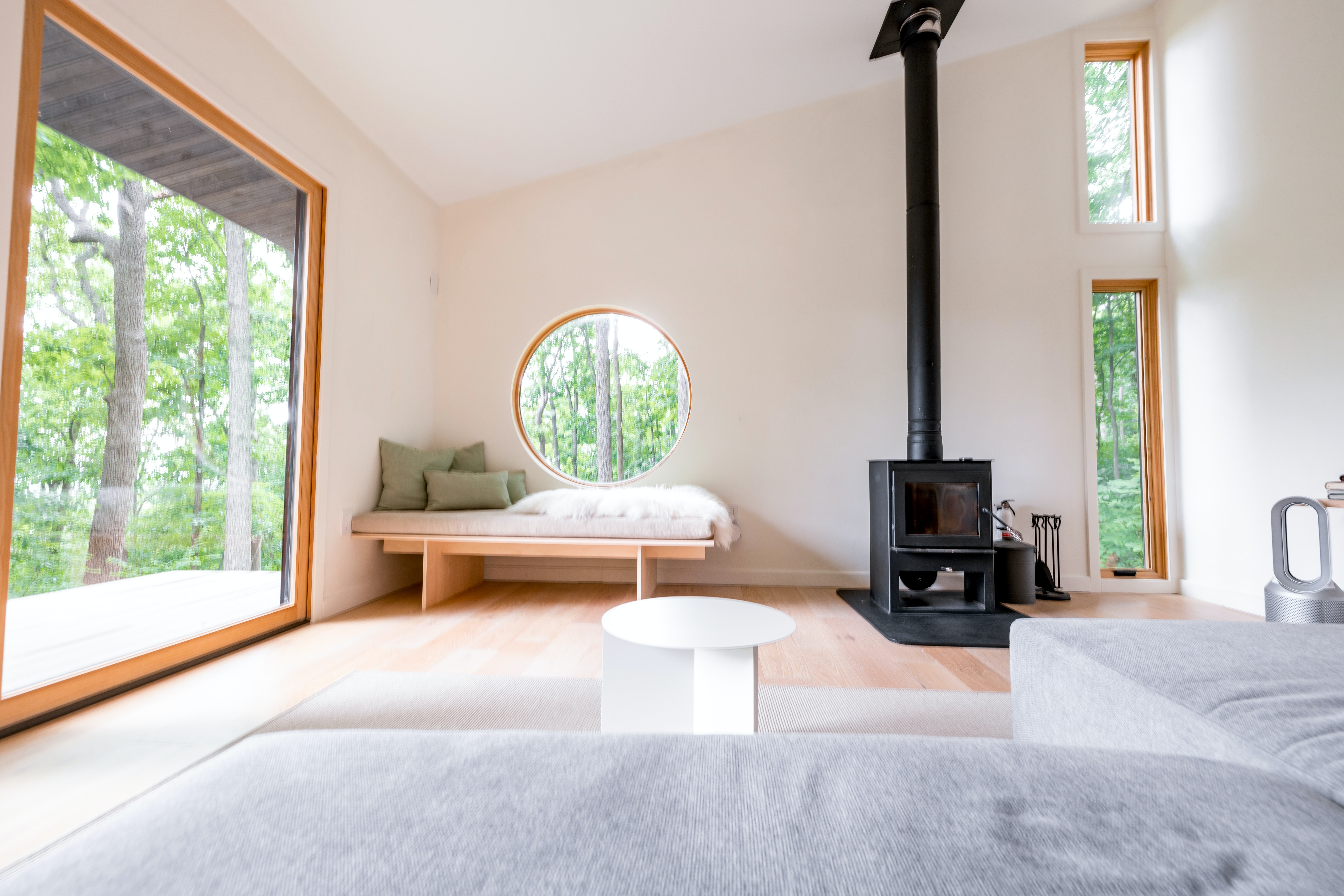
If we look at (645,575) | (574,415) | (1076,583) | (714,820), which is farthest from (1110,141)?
(714,820)

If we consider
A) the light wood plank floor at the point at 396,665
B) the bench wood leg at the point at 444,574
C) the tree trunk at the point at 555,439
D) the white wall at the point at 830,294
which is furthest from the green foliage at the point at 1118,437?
the bench wood leg at the point at 444,574

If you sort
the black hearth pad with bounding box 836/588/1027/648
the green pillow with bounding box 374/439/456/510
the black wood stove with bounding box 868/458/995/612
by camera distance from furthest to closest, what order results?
the green pillow with bounding box 374/439/456/510 < the black wood stove with bounding box 868/458/995/612 < the black hearth pad with bounding box 836/588/1027/648

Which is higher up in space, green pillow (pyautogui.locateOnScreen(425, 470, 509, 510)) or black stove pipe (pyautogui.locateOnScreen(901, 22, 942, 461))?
black stove pipe (pyautogui.locateOnScreen(901, 22, 942, 461))

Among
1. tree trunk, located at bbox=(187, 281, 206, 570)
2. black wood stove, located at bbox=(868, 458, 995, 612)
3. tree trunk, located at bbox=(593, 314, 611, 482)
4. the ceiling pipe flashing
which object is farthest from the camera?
tree trunk, located at bbox=(593, 314, 611, 482)

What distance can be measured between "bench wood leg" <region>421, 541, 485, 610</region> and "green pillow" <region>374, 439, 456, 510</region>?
0.37 m

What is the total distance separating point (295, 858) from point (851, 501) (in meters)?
3.60

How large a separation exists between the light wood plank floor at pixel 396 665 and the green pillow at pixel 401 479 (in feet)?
1.80

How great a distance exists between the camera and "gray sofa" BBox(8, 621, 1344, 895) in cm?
41

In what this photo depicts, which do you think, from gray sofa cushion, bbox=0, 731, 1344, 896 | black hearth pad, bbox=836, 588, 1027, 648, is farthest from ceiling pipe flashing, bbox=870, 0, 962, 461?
gray sofa cushion, bbox=0, 731, 1344, 896

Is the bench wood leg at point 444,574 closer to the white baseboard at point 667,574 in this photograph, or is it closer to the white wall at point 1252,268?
the white baseboard at point 667,574

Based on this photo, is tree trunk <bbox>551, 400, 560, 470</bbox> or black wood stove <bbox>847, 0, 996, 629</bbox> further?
tree trunk <bbox>551, 400, 560, 470</bbox>

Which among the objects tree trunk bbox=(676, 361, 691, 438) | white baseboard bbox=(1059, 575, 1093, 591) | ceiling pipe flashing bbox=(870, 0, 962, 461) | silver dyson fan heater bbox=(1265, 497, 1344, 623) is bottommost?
white baseboard bbox=(1059, 575, 1093, 591)

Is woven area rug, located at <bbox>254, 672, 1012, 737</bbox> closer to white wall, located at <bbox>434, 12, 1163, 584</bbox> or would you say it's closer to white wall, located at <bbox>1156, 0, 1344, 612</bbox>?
white wall, located at <bbox>434, 12, 1163, 584</bbox>

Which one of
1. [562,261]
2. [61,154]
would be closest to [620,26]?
[562,261]
